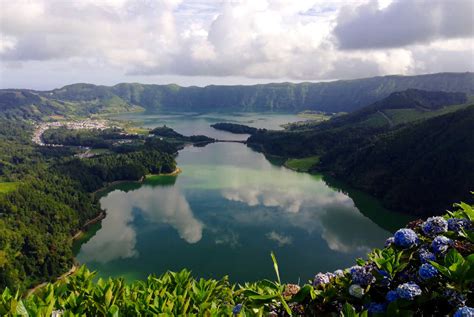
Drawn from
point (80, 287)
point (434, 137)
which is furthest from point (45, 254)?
point (434, 137)

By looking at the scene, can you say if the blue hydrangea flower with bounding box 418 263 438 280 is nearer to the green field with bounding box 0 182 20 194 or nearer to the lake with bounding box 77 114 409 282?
the lake with bounding box 77 114 409 282

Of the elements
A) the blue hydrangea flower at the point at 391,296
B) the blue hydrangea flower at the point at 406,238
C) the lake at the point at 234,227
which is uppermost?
the blue hydrangea flower at the point at 406,238

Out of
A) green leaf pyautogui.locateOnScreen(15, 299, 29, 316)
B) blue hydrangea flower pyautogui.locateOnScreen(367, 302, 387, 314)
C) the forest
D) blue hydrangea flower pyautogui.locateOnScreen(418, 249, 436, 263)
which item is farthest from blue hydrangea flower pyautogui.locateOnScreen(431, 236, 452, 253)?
the forest

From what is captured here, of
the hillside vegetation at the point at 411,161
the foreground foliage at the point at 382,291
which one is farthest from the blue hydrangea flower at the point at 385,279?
the hillside vegetation at the point at 411,161

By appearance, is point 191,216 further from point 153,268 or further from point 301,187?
point 301,187

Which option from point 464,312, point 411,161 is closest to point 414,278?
point 464,312

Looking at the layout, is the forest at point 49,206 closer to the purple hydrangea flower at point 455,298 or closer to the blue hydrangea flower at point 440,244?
the blue hydrangea flower at point 440,244
